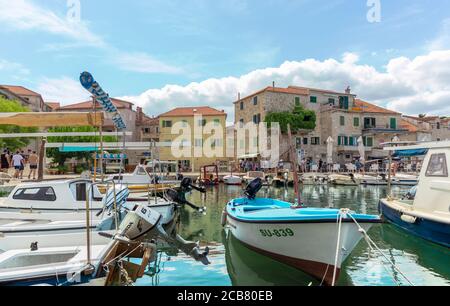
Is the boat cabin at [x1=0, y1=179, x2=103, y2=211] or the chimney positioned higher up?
the chimney

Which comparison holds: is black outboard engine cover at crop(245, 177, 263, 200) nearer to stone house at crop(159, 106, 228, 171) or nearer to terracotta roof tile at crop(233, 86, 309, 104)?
terracotta roof tile at crop(233, 86, 309, 104)

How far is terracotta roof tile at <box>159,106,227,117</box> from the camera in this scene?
52031mm

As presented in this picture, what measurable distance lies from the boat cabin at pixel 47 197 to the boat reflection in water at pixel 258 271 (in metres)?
4.81

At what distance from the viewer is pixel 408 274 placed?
26.2ft

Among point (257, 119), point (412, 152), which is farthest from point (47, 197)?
point (257, 119)

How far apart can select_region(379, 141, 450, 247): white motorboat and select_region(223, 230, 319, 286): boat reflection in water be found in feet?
14.8

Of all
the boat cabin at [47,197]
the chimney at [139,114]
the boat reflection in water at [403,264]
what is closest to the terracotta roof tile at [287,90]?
the chimney at [139,114]

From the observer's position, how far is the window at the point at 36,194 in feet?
34.1

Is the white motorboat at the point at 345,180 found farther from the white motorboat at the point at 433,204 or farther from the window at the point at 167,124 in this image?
the window at the point at 167,124

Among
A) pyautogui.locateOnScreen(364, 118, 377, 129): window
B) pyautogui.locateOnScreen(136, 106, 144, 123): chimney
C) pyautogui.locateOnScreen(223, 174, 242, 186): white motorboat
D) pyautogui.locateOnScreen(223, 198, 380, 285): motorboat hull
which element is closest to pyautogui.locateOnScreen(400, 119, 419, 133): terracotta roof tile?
pyautogui.locateOnScreen(364, 118, 377, 129): window

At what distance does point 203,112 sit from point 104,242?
150 feet

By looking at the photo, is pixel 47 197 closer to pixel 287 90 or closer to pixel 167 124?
pixel 287 90

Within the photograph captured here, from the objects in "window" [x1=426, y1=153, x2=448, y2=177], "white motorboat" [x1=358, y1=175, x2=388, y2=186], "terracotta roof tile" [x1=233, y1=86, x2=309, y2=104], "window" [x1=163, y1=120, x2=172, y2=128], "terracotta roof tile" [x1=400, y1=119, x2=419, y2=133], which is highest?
"terracotta roof tile" [x1=233, y1=86, x2=309, y2=104]
